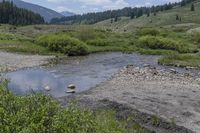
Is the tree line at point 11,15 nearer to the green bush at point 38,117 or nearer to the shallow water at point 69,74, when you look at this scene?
the shallow water at point 69,74

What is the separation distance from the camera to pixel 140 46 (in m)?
74.1

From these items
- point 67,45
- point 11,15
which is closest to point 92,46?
point 67,45

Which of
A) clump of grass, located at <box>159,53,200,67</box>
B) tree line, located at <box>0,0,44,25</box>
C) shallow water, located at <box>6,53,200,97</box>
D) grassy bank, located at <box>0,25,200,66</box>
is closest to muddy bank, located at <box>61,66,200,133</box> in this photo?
shallow water, located at <box>6,53,200,97</box>

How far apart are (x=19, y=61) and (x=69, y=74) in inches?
448

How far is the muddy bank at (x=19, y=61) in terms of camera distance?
1824 inches

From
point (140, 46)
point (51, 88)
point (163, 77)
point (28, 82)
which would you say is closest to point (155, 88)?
point (163, 77)

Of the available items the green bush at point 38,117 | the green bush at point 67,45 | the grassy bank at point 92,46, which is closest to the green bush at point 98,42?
the grassy bank at point 92,46

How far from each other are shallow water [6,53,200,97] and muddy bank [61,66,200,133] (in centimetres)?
223

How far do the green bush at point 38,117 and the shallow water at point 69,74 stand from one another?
681 inches

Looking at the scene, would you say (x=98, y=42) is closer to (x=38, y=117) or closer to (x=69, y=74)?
(x=69, y=74)

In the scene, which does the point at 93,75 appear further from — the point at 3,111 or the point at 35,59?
the point at 3,111

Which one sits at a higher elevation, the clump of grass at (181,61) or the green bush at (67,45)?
the green bush at (67,45)

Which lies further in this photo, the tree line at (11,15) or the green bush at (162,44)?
the tree line at (11,15)

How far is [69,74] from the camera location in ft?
137
